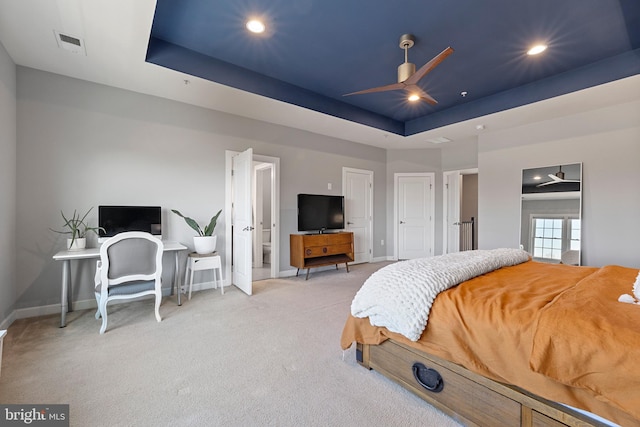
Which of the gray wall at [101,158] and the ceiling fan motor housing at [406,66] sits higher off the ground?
the ceiling fan motor housing at [406,66]

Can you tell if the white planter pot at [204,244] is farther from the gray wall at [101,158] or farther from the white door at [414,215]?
the white door at [414,215]

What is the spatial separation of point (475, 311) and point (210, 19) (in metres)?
3.13

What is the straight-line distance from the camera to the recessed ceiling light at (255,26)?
2623mm

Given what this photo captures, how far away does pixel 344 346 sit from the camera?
1.96 m

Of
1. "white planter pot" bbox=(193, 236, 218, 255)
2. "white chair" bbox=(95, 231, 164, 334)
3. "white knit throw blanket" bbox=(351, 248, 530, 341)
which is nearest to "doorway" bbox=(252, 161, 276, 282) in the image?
"white planter pot" bbox=(193, 236, 218, 255)

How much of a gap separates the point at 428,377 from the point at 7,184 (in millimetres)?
3872

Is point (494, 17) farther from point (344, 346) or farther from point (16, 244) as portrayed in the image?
point (16, 244)

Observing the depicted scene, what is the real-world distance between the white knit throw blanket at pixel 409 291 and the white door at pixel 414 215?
4182 millimetres

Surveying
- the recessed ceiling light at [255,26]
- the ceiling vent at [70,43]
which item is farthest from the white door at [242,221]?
the ceiling vent at [70,43]

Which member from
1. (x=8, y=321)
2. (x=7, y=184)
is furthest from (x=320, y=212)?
(x=8, y=321)

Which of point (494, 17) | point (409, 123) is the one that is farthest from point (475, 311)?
point (409, 123)

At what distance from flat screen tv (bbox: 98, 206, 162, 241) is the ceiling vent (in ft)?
5.07

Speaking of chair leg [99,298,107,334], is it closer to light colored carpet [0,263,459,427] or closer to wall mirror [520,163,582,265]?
light colored carpet [0,263,459,427]

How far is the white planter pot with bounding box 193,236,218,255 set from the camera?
357 centimetres
